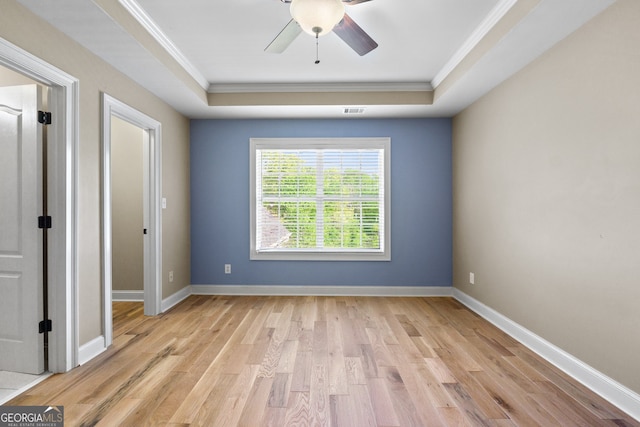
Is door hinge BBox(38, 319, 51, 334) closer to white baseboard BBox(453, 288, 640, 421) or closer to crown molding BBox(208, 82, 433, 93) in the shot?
crown molding BBox(208, 82, 433, 93)

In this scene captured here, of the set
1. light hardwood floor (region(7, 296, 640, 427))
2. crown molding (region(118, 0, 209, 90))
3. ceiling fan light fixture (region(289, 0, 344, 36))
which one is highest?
crown molding (region(118, 0, 209, 90))

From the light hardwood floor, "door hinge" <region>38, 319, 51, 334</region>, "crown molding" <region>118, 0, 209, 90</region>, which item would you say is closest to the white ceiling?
"crown molding" <region>118, 0, 209, 90</region>

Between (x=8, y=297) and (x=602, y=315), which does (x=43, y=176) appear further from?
(x=602, y=315)

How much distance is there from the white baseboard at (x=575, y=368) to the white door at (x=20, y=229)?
12.4 feet

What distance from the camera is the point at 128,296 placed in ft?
14.4

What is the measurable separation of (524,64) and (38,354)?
4446 millimetres

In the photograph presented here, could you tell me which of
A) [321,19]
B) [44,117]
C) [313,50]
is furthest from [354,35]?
[44,117]

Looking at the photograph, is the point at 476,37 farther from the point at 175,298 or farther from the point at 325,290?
the point at 175,298

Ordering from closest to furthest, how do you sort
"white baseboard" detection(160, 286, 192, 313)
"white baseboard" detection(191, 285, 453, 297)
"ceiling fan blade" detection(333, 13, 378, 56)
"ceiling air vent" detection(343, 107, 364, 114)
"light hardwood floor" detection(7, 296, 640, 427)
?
"light hardwood floor" detection(7, 296, 640, 427)
"ceiling fan blade" detection(333, 13, 378, 56)
"white baseboard" detection(160, 286, 192, 313)
"ceiling air vent" detection(343, 107, 364, 114)
"white baseboard" detection(191, 285, 453, 297)

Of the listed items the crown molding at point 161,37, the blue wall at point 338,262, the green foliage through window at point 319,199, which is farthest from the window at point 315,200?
the crown molding at point 161,37

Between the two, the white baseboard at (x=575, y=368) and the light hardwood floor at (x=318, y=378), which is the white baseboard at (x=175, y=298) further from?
the white baseboard at (x=575, y=368)

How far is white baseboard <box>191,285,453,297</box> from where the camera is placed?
15.0ft

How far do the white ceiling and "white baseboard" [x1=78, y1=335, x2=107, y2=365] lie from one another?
2.32 metres

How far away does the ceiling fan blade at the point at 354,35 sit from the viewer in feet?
7.16
